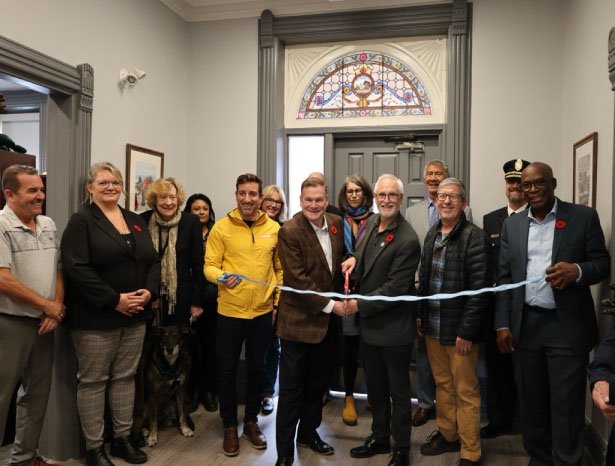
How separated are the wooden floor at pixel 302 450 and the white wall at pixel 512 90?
179 centimetres

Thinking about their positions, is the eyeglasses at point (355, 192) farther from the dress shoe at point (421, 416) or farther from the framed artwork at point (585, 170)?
the dress shoe at point (421, 416)

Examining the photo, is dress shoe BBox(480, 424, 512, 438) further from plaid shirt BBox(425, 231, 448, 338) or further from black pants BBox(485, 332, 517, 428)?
plaid shirt BBox(425, 231, 448, 338)

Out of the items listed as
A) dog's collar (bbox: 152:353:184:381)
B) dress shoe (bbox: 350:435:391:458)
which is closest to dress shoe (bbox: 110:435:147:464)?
dog's collar (bbox: 152:353:184:381)

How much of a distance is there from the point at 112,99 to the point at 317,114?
1885 mm

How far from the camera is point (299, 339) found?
108 inches

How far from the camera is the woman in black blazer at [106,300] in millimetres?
2693

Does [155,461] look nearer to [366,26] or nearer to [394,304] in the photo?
[394,304]

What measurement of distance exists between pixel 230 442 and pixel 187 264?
3.79 ft

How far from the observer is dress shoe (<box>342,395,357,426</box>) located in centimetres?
354

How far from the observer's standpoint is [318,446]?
3.06 metres

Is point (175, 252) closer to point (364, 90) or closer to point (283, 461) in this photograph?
point (283, 461)

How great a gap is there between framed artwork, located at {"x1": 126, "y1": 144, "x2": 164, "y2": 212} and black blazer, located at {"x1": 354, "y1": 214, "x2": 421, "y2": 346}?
1.99m

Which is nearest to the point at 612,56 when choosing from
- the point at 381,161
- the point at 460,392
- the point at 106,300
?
the point at 460,392

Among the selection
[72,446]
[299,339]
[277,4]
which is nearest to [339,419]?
[299,339]
